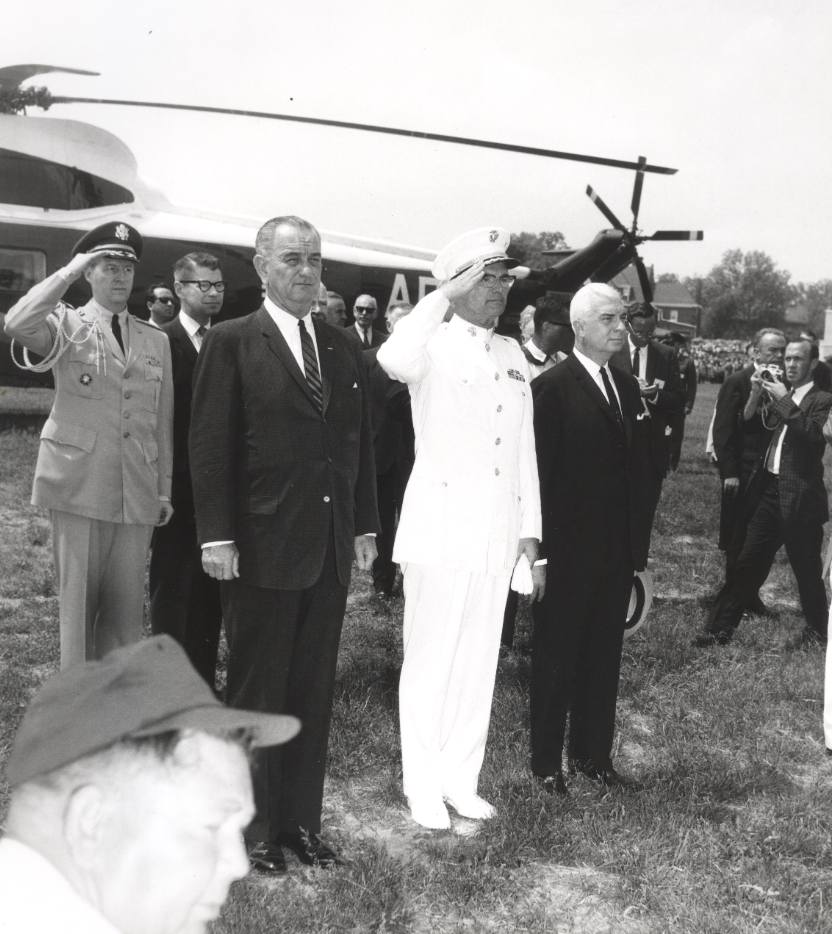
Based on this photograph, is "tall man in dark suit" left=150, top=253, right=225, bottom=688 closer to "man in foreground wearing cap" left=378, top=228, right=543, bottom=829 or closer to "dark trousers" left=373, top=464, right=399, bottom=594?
"man in foreground wearing cap" left=378, top=228, right=543, bottom=829

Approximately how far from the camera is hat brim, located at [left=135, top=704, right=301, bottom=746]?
95 centimetres

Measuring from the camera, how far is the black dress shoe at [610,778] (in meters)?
3.92

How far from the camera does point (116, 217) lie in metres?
12.9

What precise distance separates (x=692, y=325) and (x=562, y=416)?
10451 cm

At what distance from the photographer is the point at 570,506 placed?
389cm

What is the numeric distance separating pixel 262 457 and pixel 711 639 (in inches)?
151

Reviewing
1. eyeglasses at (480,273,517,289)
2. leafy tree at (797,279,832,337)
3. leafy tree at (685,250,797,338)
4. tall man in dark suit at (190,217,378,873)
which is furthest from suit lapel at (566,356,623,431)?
leafy tree at (797,279,832,337)

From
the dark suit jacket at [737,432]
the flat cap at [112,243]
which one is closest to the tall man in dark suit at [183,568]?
the flat cap at [112,243]

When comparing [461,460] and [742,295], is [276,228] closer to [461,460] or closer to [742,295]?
[461,460]

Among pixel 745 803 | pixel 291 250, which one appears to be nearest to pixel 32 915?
pixel 291 250

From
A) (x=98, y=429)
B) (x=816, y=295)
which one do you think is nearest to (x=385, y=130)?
(x=98, y=429)

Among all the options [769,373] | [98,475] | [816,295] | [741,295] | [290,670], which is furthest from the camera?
[816,295]

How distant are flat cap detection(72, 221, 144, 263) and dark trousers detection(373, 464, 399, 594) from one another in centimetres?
303

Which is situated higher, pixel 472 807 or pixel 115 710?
pixel 115 710
